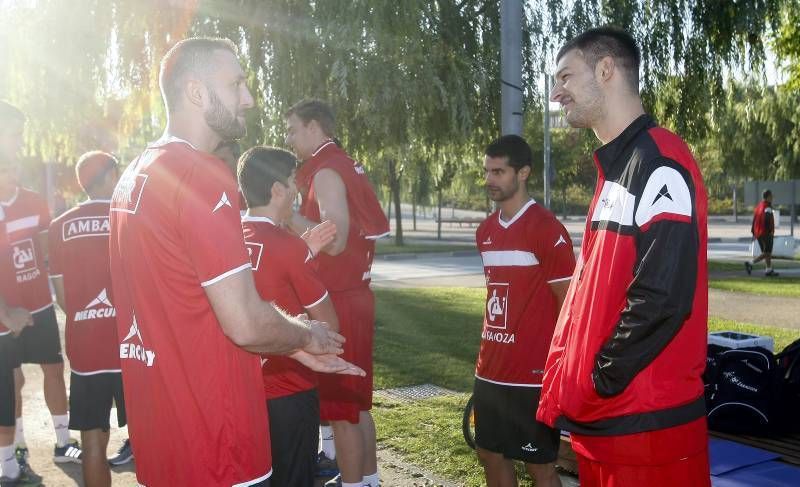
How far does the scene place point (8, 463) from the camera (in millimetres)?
5355

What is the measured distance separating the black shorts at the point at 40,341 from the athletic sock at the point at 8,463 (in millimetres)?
812

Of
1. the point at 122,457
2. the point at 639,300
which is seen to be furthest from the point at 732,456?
the point at 122,457

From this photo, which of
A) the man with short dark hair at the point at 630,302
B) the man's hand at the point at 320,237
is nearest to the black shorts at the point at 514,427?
the man's hand at the point at 320,237

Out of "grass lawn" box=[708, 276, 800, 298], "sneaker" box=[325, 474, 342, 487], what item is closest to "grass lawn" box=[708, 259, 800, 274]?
"grass lawn" box=[708, 276, 800, 298]

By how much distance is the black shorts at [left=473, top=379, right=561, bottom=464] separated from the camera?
4020mm

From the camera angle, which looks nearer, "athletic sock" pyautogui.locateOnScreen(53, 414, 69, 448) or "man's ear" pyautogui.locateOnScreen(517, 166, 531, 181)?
"man's ear" pyautogui.locateOnScreen(517, 166, 531, 181)

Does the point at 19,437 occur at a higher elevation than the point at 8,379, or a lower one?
lower

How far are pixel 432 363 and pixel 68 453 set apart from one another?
422 cm

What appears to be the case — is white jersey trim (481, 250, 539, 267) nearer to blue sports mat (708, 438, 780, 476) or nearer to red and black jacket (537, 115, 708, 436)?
red and black jacket (537, 115, 708, 436)

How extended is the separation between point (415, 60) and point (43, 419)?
485 centimetres

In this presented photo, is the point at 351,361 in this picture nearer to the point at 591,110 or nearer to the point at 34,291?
the point at 591,110

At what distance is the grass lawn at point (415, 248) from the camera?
2777cm

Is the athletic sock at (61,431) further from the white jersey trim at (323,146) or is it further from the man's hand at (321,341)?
the man's hand at (321,341)

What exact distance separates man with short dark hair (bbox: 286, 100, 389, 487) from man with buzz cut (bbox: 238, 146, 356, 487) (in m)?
0.78
